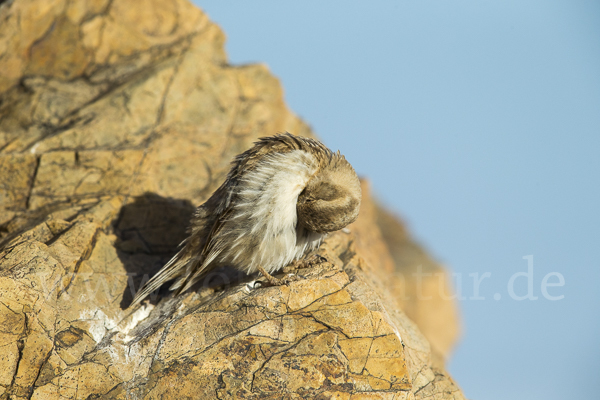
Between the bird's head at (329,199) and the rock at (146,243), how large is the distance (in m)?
0.54

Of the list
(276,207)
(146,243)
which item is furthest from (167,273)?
(276,207)

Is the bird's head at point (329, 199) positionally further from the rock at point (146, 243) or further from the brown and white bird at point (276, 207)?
the rock at point (146, 243)

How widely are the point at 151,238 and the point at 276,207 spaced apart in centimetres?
231

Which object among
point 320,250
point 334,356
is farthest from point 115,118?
point 334,356

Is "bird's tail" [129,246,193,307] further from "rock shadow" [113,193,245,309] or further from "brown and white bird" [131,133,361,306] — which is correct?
"rock shadow" [113,193,245,309]

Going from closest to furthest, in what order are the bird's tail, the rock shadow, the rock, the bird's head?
the rock < the bird's head < the bird's tail < the rock shadow

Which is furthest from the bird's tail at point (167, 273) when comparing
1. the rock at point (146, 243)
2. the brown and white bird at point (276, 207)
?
the rock at point (146, 243)

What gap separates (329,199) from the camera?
4.66 m

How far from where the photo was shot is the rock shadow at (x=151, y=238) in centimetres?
551

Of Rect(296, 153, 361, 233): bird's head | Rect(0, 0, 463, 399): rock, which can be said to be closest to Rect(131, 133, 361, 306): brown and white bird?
Rect(296, 153, 361, 233): bird's head

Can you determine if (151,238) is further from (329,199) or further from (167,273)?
(329,199)

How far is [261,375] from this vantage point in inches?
164

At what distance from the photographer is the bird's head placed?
4590mm

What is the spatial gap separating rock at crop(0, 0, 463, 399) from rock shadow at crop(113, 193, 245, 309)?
0.02 m
